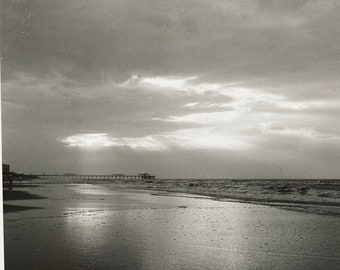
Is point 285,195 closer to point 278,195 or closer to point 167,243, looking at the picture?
point 278,195

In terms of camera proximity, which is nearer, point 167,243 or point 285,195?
point 167,243

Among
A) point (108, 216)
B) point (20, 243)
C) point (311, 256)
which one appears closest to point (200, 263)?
point (311, 256)

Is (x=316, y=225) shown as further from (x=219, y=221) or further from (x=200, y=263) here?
(x=200, y=263)

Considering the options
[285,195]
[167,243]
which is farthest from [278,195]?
[167,243]

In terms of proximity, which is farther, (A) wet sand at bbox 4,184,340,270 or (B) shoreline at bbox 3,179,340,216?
(B) shoreline at bbox 3,179,340,216

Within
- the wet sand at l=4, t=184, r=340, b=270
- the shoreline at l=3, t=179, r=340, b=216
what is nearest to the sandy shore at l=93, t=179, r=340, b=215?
the shoreline at l=3, t=179, r=340, b=216

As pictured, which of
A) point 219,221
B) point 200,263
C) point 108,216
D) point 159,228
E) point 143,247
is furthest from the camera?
point 108,216

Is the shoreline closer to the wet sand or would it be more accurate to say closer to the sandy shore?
the sandy shore

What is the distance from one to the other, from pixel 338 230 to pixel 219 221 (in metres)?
3.18

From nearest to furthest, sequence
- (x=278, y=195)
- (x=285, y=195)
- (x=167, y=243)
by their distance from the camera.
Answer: (x=167, y=243)
(x=278, y=195)
(x=285, y=195)

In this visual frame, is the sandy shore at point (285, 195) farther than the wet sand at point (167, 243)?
Yes

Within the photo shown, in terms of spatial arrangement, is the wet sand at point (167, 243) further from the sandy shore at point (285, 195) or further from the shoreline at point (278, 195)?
the sandy shore at point (285, 195)

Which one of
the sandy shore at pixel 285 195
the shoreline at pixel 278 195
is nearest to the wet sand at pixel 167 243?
the shoreline at pixel 278 195

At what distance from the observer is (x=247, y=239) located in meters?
8.43
